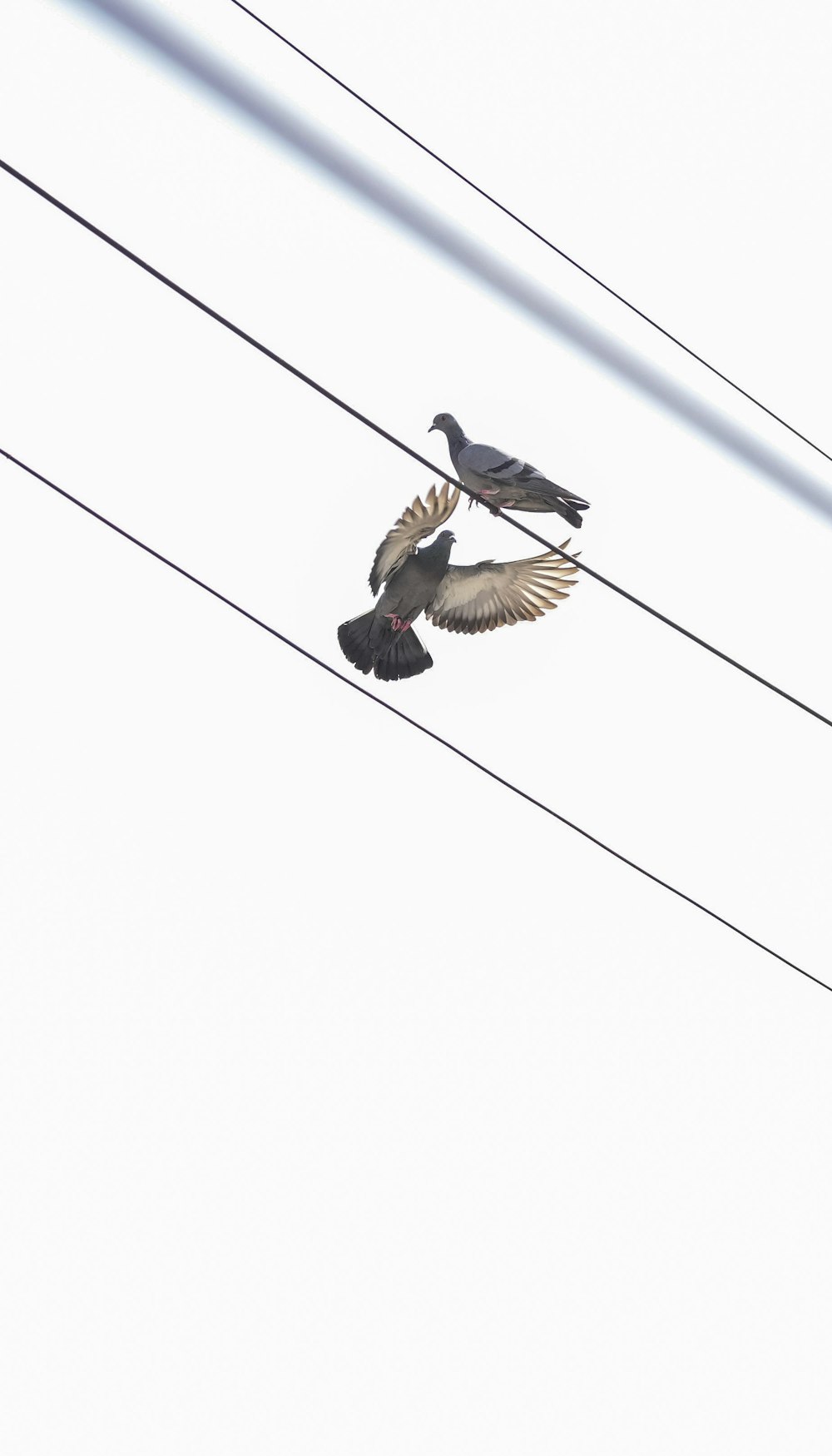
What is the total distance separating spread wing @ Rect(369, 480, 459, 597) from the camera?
6840 millimetres

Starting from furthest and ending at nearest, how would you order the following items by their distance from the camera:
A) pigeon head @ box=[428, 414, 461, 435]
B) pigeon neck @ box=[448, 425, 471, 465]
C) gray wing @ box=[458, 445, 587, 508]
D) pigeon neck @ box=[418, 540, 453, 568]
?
1. pigeon head @ box=[428, 414, 461, 435]
2. pigeon neck @ box=[448, 425, 471, 465]
3. pigeon neck @ box=[418, 540, 453, 568]
4. gray wing @ box=[458, 445, 587, 508]

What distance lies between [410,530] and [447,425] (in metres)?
1.21

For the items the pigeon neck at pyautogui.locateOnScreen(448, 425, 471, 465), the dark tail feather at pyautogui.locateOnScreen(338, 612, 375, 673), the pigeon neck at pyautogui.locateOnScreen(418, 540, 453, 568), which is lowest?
the dark tail feather at pyautogui.locateOnScreen(338, 612, 375, 673)

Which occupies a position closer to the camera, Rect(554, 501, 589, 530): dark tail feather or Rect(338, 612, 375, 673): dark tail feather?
Rect(554, 501, 589, 530): dark tail feather

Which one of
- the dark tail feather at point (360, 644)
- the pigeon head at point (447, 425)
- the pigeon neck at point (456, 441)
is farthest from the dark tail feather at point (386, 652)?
the pigeon head at point (447, 425)

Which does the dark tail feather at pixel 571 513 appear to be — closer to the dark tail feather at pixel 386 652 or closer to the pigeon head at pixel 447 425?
the dark tail feather at pixel 386 652

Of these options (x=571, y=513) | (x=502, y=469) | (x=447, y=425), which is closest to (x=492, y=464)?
(x=502, y=469)

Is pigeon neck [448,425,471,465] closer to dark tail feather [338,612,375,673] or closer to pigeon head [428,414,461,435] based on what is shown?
pigeon head [428,414,461,435]

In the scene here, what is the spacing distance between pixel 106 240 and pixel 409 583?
112 inches

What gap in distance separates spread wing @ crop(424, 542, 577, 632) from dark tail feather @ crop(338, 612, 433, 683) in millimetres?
151

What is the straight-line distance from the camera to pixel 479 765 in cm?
638

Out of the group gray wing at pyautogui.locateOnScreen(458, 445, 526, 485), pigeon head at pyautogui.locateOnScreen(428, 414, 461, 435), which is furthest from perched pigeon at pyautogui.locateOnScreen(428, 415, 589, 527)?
pigeon head at pyautogui.locateOnScreen(428, 414, 461, 435)

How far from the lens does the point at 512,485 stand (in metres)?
6.88

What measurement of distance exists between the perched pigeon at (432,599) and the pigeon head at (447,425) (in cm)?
76
